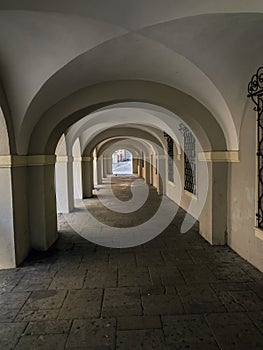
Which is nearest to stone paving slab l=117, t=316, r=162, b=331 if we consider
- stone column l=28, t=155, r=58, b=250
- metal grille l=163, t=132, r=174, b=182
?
stone column l=28, t=155, r=58, b=250

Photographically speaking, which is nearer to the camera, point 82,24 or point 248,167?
point 82,24

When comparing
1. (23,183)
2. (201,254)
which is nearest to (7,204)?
(23,183)

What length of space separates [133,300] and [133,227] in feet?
12.0

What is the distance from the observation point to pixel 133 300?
3266 millimetres

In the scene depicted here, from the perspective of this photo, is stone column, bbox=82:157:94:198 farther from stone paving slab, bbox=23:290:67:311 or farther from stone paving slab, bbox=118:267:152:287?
stone paving slab, bbox=23:290:67:311

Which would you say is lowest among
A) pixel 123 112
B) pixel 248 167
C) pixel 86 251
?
pixel 86 251

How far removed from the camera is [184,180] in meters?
8.97

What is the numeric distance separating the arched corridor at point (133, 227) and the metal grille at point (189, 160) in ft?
4.77

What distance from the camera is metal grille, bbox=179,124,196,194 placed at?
784 cm

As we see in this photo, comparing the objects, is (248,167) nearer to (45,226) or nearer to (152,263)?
(152,263)

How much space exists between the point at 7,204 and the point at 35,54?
2.03m

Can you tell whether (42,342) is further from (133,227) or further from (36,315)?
(133,227)

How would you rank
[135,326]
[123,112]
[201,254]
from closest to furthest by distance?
[135,326] → [201,254] → [123,112]

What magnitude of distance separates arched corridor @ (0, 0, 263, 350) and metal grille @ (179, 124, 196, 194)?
145 cm
